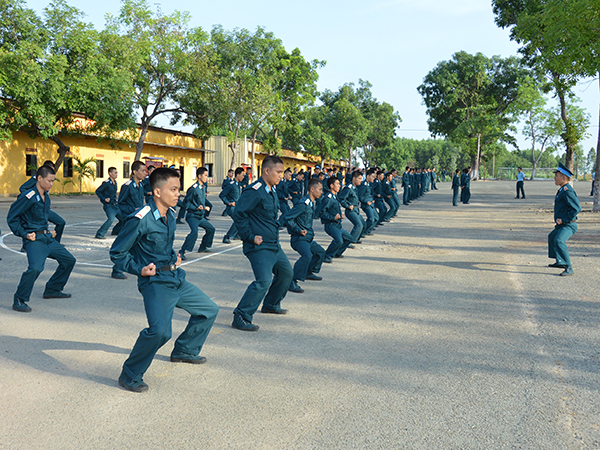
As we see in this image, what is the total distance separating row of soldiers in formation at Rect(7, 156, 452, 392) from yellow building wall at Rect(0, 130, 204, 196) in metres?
23.2

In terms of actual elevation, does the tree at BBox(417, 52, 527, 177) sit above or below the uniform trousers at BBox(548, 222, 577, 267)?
above

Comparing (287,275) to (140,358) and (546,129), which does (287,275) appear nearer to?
(140,358)

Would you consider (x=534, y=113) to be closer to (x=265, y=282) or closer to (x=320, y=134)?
(x=320, y=134)

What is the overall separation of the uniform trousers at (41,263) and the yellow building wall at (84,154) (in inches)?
1001

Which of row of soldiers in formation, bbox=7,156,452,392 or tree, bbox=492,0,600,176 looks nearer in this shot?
row of soldiers in formation, bbox=7,156,452,392

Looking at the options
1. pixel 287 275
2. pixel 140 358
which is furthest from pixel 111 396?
pixel 287 275

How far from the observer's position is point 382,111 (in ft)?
242

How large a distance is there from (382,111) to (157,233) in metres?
72.3

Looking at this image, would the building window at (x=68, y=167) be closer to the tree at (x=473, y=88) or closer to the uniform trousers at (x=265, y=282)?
the uniform trousers at (x=265, y=282)

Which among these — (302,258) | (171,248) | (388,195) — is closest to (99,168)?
(388,195)

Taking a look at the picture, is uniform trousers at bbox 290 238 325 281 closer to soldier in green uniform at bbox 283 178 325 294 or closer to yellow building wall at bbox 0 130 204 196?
soldier in green uniform at bbox 283 178 325 294

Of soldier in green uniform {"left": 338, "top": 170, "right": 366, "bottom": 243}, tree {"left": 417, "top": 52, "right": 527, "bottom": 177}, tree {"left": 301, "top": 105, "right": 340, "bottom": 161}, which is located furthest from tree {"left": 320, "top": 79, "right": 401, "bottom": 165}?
soldier in green uniform {"left": 338, "top": 170, "right": 366, "bottom": 243}

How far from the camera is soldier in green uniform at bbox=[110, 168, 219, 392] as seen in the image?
4035 millimetres

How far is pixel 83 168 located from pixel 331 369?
103 ft
